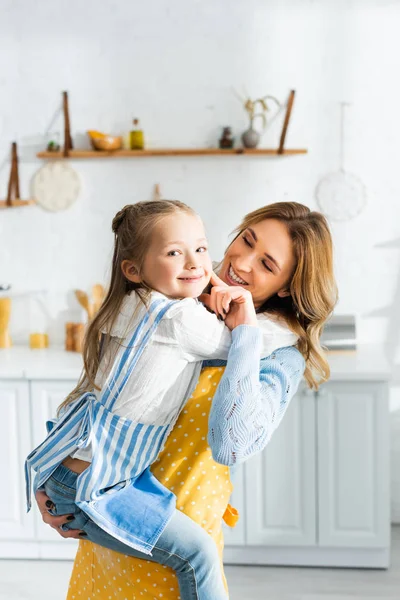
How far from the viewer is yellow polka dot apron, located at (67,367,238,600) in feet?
4.74

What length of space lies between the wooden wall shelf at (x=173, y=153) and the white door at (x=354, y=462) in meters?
1.12

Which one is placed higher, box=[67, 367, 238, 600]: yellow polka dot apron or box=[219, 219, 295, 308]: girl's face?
box=[219, 219, 295, 308]: girl's face

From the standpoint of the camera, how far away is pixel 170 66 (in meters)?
3.63

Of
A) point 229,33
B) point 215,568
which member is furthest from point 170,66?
point 215,568

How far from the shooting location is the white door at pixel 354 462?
10.2 ft

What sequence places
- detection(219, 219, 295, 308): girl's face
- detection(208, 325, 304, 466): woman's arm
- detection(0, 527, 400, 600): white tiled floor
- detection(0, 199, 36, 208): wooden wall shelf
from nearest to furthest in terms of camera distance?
detection(208, 325, 304, 466): woman's arm < detection(219, 219, 295, 308): girl's face < detection(0, 527, 400, 600): white tiled floor < detection(0, 199, 36, 208): wooden wall shelf

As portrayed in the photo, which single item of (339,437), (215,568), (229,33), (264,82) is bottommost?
(339,437)

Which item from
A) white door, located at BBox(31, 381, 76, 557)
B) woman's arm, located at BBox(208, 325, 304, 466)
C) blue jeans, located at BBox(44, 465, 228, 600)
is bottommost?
white door, located at BBox(31, 381, 76, 557)

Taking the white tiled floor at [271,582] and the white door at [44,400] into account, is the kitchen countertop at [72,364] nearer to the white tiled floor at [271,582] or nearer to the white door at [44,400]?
the white door at [44,400]

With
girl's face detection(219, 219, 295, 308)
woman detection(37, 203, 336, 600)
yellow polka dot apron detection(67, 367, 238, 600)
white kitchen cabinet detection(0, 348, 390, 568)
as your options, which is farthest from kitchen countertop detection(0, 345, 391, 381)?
yellow polka dot apron detection(67, 367, 238, 600)

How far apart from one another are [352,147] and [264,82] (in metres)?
0.51

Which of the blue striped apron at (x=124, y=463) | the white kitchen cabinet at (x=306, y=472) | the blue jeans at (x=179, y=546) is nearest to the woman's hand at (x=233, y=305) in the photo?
the blue striped apron at (x=124, y=463)

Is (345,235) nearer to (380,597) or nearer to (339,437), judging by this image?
(339,437)

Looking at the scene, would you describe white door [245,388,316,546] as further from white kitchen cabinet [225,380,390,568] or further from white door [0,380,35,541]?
white door [0,380,35,541]
